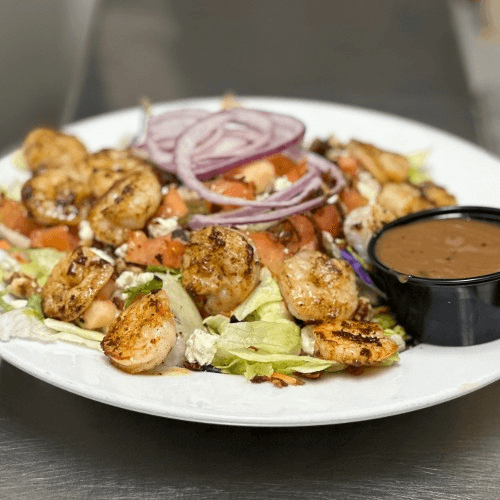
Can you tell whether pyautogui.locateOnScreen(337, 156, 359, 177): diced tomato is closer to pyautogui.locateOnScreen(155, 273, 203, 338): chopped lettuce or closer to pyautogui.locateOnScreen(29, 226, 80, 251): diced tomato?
pyautogui.locateOnScreen(155, 273, 203, 338): chopped lettuce

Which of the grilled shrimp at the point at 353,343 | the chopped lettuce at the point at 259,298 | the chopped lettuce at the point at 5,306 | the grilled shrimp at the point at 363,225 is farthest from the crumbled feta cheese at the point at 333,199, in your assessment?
the chopped lettuce at the point at 5,306

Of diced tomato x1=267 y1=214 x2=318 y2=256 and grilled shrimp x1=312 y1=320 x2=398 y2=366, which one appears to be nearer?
grilled shrimp x1=312 y1=320 x2=398 y2=366

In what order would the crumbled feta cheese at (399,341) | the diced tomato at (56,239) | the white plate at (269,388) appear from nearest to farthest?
the white plate at (269,388) < the crumbled feta cheese at (399,341) < the diced tomato at (56,239)

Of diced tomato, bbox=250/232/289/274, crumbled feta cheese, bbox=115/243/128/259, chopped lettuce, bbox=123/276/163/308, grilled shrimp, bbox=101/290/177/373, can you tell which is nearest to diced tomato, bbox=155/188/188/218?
crumbled feta cheese, bbox=115/243/128/259

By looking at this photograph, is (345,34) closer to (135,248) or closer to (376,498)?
(135,248)

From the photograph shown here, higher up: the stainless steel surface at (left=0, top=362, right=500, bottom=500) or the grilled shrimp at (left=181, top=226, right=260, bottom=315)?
the grilled shrimp at (left=181, top=226, right=260, bottom=315)

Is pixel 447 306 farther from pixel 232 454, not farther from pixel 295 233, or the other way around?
pixel 232 454

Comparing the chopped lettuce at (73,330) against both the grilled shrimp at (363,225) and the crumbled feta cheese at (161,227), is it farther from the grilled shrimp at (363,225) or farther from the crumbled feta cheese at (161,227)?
the grilled shrimp at (363,225)

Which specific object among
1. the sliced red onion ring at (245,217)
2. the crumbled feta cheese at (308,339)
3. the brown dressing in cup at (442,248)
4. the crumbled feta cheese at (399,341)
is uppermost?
the sliced red onion ring at (245,217)
